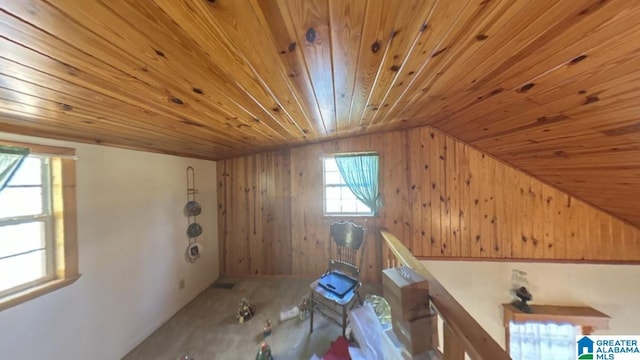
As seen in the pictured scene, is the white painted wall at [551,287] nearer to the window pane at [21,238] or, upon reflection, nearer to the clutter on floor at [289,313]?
the clutter on floor at [289,313]

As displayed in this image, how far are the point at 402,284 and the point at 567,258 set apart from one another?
3565 millimetres

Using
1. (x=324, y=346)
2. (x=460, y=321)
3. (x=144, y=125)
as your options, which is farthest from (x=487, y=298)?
(x=144, y=125)

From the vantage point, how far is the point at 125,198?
2223 millimetres

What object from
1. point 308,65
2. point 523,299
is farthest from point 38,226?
point 523,299

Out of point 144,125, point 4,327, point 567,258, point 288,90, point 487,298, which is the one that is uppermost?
point 288,90

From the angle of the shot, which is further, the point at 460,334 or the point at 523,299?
the point at 523,299

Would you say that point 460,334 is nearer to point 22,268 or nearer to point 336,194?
point 22,268

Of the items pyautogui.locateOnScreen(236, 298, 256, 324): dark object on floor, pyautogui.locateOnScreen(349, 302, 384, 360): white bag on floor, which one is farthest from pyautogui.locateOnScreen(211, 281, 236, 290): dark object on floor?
pyautogui.locateOnScreen(349, 302, 384, 360): white bag on floor

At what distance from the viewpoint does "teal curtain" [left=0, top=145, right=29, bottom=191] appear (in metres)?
1.36

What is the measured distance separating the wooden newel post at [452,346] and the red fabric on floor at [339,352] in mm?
969

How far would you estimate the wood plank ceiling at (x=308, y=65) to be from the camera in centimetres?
66

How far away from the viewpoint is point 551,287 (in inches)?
128

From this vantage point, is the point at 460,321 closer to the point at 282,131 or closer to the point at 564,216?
the point at 282,131

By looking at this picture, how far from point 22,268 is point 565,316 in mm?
5509
